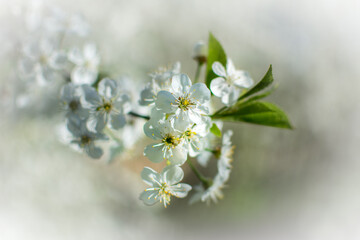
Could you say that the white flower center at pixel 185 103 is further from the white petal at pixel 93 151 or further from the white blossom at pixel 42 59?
the white blossom at pixel 42 59

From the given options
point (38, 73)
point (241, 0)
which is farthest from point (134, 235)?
point (241, 0)

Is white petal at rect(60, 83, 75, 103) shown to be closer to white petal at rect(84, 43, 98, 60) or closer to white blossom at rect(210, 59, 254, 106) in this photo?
white petal at rect(84, 43, 98, 60)

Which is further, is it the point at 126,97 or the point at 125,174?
the point at 125,174

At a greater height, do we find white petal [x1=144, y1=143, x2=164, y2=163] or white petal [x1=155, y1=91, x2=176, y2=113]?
white petal [x1=155, y1=91, x2=176, y2=113]

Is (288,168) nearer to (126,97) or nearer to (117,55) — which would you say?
(117,55)

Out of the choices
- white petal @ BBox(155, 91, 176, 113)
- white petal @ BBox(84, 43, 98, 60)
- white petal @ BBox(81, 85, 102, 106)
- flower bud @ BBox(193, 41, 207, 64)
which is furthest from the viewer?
white petal @ BBox(84, 43, 98, 60)

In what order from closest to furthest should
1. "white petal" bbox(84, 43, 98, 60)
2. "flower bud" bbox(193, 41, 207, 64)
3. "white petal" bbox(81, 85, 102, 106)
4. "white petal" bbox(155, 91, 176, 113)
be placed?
1. "white petal" bbox(155, 91, 176, 113)
2. "white petal" bbox(81, 85, 102, 106)
3. "flower bud" bbox(193, 41, 207, 64)
4. "white petal" bbox(84, 43, 98, 60)

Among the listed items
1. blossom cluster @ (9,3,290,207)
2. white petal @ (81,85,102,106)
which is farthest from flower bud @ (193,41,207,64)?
white petal @ (81,85,102,106)

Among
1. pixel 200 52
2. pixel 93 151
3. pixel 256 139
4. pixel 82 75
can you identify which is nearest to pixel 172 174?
pixel 93 151
